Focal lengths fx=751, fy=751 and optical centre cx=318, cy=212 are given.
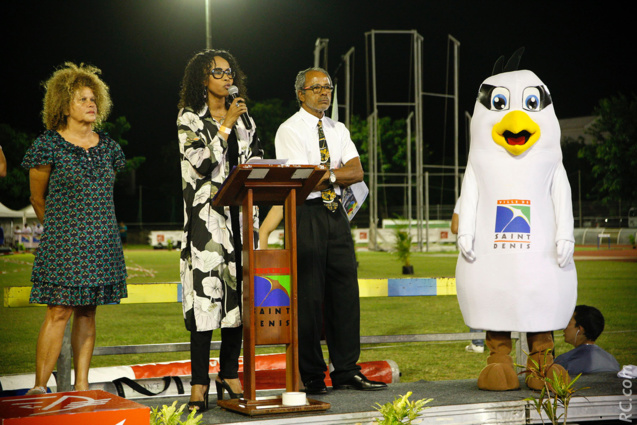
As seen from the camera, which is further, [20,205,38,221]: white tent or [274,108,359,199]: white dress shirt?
[20,205,38,221]: white tent

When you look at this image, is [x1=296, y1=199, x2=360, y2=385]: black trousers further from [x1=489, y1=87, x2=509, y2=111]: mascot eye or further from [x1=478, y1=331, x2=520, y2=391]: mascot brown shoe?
[x1=489, y1=87, x2=509, y2=111]: mascot eye

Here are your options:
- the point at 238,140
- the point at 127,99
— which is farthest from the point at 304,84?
the point at 127,99

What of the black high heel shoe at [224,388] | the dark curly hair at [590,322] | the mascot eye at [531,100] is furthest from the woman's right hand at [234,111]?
the dark curly hair at [590,322]

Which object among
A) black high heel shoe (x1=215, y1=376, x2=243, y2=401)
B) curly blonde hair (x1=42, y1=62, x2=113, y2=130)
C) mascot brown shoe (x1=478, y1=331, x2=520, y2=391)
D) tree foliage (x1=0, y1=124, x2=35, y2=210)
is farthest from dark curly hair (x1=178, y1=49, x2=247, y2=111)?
tree foliage (x1=0, y1=124, x2=35, y2=210)

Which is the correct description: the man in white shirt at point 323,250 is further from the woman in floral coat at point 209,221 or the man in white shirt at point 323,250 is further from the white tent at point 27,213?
the white tent at point 27,213

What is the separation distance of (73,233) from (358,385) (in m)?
1.79

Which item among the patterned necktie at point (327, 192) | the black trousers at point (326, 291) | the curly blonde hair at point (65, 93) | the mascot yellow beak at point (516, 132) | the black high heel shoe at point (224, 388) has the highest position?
the curly blonde hair at point (65, 93)

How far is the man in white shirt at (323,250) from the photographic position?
428 centimetres

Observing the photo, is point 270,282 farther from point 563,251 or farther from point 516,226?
point 563,251

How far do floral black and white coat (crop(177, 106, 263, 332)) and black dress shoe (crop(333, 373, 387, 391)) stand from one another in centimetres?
86

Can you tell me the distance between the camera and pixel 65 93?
413 cm

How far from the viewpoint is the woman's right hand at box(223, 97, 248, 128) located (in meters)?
3.77

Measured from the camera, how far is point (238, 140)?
4039mm

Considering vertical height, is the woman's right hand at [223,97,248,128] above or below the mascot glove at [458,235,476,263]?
above
